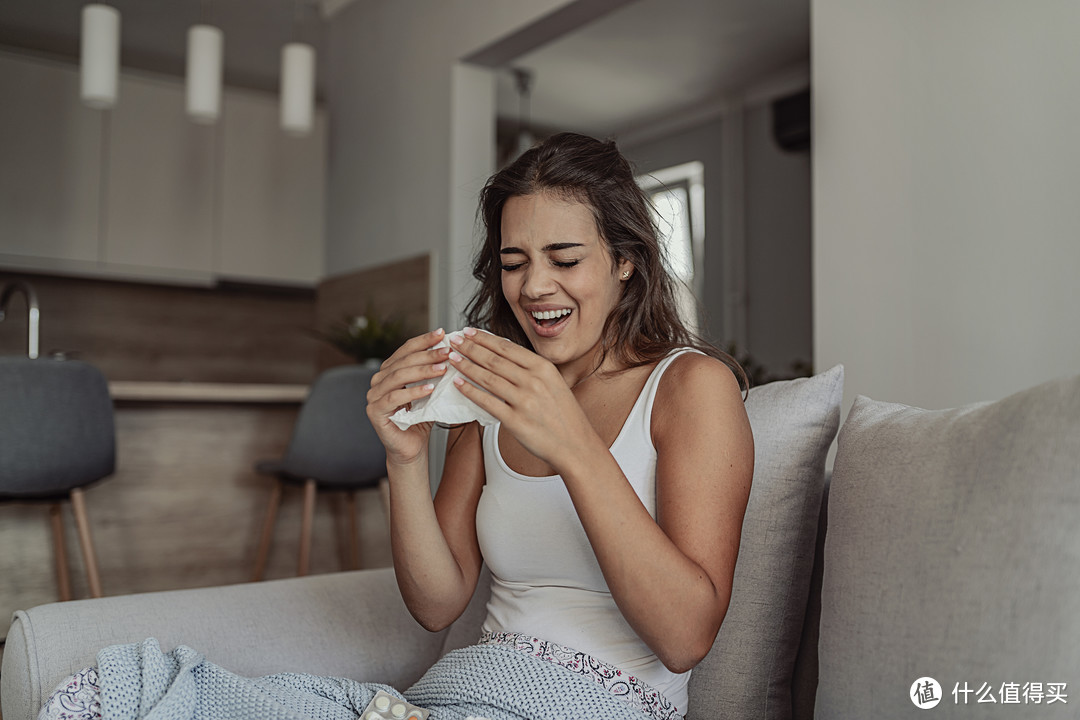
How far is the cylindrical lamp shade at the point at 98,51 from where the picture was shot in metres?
3.26

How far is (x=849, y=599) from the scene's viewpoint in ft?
3.13

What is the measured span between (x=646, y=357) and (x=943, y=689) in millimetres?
541

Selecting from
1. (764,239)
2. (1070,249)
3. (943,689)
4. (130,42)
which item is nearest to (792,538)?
(943,689)

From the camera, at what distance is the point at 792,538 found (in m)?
1.15

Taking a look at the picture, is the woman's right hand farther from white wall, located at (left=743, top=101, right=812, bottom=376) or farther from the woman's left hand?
white wall, located at (left=743, top=101, right=812, bottom=376)

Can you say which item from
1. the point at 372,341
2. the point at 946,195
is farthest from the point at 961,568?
the point at 372,341

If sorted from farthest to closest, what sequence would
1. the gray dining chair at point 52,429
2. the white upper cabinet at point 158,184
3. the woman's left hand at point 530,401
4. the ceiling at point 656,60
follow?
the white upper cabinet at point 158,184
the ceiling at point 656,60
the gray dining chair at point 52,429
the woman's left hand at point 530,401

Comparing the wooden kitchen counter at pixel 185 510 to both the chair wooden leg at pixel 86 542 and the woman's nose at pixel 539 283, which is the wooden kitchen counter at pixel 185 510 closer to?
the chair wooden leg at pixel 86 542

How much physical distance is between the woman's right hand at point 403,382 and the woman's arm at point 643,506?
0.04 meters

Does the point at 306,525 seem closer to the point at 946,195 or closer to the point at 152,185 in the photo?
the point at 946,195

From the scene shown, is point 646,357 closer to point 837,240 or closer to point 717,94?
point 837,240

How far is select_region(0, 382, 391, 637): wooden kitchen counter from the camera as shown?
2660 millimetres

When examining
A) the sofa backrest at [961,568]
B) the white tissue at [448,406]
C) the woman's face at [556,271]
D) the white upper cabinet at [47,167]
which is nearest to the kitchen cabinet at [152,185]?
the white upper cabinet at [47,167]

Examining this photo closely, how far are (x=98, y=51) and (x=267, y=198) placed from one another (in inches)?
71.9
